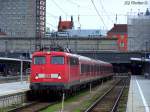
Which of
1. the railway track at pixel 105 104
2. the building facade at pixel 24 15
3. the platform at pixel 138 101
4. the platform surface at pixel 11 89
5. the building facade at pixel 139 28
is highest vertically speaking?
the building facade at pixel 139 28

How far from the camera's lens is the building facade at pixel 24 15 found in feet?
116

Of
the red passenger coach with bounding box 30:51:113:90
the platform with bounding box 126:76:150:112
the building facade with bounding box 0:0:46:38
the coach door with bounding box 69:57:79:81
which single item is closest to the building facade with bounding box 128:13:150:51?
the building facade with bounding box 0:0:46:38

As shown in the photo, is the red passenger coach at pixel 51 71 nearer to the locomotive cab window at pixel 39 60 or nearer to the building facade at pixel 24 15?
the locomotive cab window at pixel 39 60

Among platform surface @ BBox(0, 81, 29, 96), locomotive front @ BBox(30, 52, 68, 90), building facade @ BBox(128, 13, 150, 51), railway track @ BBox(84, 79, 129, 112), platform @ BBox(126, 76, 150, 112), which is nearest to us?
platform @ BBox(126, 76, 150, 112)

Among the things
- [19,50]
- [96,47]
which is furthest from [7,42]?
[96,47]

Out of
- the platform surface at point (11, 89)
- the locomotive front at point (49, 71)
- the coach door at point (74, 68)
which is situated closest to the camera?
the locomotive front at point (49, 71)

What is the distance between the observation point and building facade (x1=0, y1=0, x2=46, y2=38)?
116 ft

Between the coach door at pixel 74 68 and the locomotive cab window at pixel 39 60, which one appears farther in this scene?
the coach door at pixel 74 68

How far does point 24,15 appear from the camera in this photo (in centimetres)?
4616

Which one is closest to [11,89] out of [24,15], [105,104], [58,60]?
[58,60]

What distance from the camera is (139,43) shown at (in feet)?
398

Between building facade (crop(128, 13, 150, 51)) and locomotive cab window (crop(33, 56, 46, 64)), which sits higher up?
building facade (crop(128, 13, 150, 51))

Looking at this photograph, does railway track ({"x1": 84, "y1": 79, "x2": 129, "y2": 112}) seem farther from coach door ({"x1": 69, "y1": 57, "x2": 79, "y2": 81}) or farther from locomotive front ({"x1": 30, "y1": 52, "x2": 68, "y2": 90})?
locomotive front ({"x1": 30, "y1": 52, "x2": 68, "y2": 90})

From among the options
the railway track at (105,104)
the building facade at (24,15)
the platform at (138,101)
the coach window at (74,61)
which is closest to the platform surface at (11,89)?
the coach window at (74,61)
